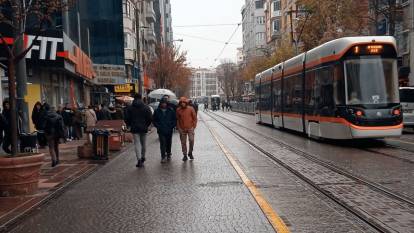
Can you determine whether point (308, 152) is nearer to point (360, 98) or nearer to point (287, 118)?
point (360, 98)

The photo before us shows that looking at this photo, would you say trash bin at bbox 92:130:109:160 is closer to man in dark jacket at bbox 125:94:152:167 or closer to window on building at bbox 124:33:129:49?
man in dark jacket at bbox 125:94:152:167

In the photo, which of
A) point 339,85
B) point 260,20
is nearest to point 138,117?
point 339,85

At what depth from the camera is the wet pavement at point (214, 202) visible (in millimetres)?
6965

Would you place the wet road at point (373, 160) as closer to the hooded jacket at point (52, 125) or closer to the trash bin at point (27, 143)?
the hooded jacket at point (52, 125)

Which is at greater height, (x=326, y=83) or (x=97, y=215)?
(x=326, y=83)

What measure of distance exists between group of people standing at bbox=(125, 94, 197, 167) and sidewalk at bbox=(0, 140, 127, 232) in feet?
4.55

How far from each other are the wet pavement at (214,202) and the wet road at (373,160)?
0.31 feet

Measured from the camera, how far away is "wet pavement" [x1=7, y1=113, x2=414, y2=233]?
274 inches

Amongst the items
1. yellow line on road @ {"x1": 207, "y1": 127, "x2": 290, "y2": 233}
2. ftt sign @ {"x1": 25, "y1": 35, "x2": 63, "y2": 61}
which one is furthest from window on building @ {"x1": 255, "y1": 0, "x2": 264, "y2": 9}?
yellow line on road @ {"x1": 207, "y1": 127, "x2": 290, "y2": 233}

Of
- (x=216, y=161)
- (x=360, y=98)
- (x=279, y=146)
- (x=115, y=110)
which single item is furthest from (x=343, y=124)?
(x=115, y=110)

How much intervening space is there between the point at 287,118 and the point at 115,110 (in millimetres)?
8455

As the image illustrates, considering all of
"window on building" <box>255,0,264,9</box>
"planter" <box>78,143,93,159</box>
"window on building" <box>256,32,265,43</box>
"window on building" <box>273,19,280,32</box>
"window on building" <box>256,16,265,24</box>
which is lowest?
"planter" <box>78,143,93,159</box>

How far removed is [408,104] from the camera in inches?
921

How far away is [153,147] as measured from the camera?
1986cm
